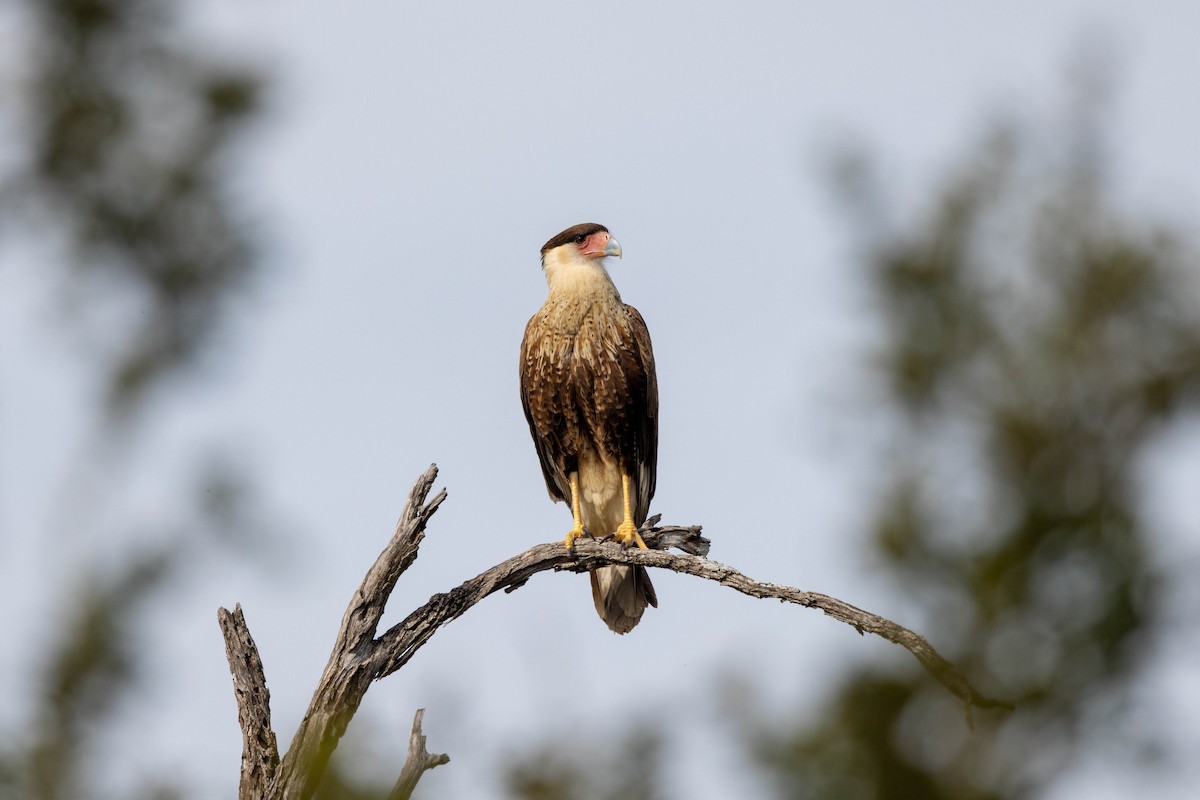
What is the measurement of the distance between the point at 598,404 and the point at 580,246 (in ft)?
3.16

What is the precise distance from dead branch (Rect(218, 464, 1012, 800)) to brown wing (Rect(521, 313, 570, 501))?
4.54ft

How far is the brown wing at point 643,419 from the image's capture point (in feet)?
23.6

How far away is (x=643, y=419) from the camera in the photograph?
7.26 m

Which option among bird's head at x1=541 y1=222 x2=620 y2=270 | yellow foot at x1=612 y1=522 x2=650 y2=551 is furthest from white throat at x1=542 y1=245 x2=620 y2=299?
yellow foot at x1=612 y1=522 x2=650 y2=551

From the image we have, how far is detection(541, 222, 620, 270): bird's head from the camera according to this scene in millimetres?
7492

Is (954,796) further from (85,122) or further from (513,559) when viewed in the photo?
(85,122)

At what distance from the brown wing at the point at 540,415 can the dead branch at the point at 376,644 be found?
138 cm

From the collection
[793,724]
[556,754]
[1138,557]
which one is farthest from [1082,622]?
[556,754]

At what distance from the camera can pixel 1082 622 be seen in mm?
5340

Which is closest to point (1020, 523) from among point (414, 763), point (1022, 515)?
point (1022, 515)

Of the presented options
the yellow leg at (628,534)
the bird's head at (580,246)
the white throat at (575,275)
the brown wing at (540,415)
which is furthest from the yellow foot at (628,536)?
the bird's head at (580,246)

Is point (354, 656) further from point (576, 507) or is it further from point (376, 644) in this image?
point (576, 507)

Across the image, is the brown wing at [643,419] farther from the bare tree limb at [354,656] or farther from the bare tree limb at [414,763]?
the bare tree limb at [414,763]

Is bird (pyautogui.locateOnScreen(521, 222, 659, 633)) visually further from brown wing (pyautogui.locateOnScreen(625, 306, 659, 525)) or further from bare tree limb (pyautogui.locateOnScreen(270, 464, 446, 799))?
bare tree limb (pyautogui.locateOnScreen(270, 464, 446, 799))
